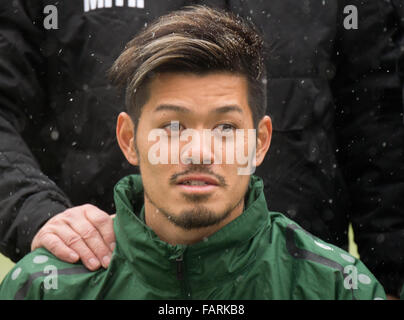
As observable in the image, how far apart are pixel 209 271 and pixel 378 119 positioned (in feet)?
2.05

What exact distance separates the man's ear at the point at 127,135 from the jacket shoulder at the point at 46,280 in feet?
0.75

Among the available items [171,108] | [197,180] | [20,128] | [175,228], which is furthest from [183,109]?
[20,128]

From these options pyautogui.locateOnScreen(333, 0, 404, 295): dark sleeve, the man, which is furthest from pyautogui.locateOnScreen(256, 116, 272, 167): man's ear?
pyautogui.locateOnScreen(333, 0, 404, 295): dark sleeve

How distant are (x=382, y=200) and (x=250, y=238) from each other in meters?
0.49

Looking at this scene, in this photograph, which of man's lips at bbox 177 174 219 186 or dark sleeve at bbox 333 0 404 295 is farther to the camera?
dark sleeve at bbox 333 0 404 295

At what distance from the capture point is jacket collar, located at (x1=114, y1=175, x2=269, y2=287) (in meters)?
1.17

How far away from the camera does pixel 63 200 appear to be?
136 centimetres

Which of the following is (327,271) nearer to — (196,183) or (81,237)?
(196,183)

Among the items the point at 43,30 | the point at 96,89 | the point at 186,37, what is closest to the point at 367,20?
the point at 186,37

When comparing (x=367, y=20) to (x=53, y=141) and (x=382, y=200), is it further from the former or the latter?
(x=53, y=141)

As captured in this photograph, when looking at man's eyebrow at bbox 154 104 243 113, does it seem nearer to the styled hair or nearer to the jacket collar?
the styled hair

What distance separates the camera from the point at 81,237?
120 cm

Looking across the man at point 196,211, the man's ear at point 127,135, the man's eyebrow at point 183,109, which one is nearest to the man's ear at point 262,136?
the man at point 196,211

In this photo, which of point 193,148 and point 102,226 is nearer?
point 193,148
